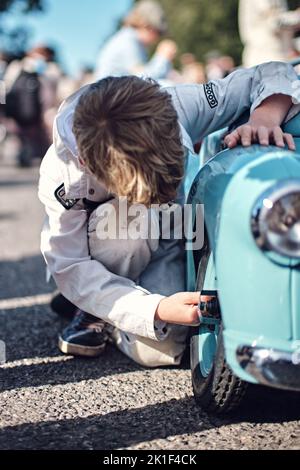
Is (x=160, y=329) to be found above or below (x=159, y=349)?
above

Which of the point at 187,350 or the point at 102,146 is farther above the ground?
the point at 102,146

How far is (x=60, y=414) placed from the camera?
1.98 metres

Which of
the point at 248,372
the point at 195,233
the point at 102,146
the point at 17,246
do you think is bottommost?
the point at 17,246

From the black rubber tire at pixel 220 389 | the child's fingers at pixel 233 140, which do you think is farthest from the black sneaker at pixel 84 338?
the child's fingers at pixel 233 140

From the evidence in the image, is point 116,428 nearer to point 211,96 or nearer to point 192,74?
point 211,96

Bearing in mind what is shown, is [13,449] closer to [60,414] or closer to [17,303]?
[60,414]

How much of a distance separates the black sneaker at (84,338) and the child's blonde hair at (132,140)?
757mm

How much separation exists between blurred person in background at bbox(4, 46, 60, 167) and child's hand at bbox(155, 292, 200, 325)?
7.66 m

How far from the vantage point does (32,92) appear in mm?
9328

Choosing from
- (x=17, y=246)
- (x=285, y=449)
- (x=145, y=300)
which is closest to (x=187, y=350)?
(x=145, y=300)

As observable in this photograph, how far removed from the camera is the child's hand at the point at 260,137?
1.90m

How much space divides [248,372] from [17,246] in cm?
339

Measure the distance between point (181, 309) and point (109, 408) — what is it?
35 centimetres

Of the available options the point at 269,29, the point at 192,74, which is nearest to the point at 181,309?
the point at 269,29
